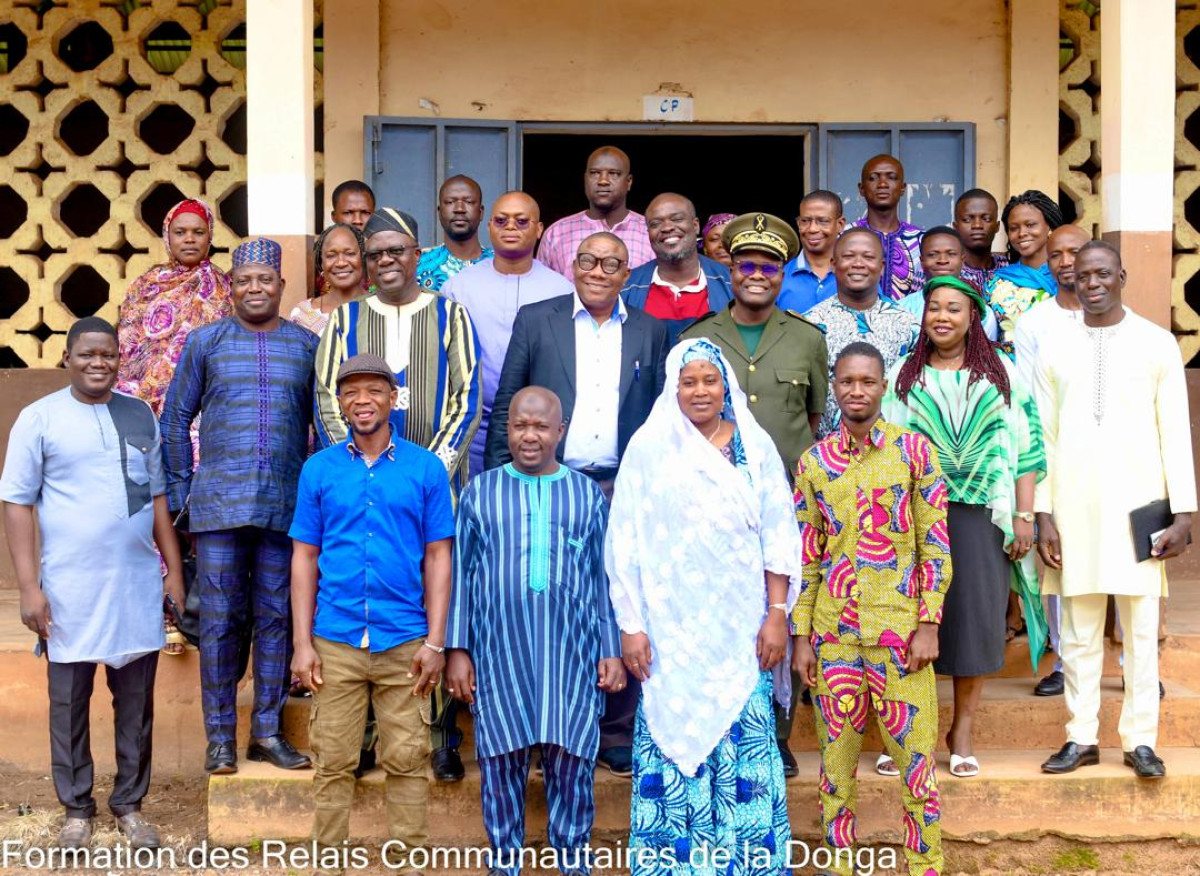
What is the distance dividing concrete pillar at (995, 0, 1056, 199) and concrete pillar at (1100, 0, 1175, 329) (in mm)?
1614

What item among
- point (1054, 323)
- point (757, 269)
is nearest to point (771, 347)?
point (757, 269)

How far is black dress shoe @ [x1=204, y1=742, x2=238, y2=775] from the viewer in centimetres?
468

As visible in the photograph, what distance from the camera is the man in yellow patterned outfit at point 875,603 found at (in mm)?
4152

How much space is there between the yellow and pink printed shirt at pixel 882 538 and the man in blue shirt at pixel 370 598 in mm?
1194

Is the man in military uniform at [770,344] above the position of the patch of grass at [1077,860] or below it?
above

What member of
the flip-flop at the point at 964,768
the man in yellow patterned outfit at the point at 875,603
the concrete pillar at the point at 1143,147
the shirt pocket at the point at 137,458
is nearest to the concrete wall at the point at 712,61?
the concrete pillar at the point at 1143,147

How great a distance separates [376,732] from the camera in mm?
4715

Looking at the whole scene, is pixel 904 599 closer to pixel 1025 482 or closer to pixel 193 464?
pixel 1025 482

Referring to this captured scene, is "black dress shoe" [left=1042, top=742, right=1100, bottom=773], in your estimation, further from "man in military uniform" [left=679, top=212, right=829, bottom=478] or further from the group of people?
"man in military uniform" [left=679, top=212, right=829, bottom=478]

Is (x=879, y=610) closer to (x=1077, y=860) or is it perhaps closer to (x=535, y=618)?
(x=535, y=618)

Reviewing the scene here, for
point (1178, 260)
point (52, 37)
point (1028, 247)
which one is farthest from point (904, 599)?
point (52, 37)

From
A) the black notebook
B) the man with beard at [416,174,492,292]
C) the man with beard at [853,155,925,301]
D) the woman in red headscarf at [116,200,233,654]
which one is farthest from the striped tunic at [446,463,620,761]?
the man with beard at [853,155,925,301]

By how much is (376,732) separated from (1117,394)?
9.28ft

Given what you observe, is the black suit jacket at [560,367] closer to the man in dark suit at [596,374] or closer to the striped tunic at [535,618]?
the man in dark suit at [596,374]
